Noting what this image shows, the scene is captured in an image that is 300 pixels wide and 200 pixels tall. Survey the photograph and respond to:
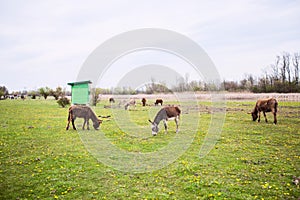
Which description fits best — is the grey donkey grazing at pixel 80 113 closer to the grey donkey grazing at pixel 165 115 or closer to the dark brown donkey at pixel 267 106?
the grey donkey grazing at pixel 165 115

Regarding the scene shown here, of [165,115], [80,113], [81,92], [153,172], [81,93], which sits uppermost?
[81,92]

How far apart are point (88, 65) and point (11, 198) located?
23.1 feet

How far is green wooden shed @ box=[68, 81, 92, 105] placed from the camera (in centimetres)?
3105

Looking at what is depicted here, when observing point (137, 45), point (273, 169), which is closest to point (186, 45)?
point (137, 45)

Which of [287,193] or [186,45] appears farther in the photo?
[186,45]

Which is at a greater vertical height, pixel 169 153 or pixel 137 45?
pixel 137 45

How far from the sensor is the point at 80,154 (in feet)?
30.5

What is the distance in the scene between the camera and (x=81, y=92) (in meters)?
31.4

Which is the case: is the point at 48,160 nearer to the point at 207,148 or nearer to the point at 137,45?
the point at 207,148

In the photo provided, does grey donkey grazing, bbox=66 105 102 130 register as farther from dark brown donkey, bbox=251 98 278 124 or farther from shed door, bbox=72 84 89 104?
shed door, bbox=72 84 89 104

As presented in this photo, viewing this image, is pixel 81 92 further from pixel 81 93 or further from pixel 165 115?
pixel 165 115

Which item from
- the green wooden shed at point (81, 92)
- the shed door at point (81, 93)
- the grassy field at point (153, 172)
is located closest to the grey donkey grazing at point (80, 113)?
the grassy field at point (153, 172)

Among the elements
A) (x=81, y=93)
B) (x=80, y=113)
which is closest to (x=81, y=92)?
(x=81, y=93)

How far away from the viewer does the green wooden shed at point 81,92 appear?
31047 mm
